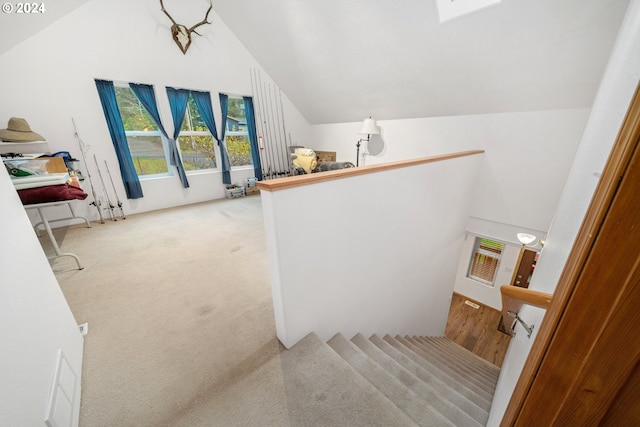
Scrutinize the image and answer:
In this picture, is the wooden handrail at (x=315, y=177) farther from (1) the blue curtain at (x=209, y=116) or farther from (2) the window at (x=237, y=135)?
(2) the window at (x=237, y=135)

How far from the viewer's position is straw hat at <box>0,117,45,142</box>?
8.54ft

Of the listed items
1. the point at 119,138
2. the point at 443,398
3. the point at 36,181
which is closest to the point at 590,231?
the point at 443,398

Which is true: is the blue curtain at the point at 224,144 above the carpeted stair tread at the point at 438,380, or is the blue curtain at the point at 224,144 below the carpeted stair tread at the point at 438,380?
above

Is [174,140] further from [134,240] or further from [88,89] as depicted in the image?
[134,240]

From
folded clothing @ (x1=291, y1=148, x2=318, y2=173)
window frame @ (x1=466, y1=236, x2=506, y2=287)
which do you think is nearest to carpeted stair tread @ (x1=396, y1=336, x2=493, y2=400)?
folded clothing @ (x1=291, y1=148, x2=318, y2=173)

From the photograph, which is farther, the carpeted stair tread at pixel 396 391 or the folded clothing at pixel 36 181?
the folded clothing at pixel 36 181

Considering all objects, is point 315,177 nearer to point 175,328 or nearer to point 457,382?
point 175,328

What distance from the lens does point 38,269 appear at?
1212 mm

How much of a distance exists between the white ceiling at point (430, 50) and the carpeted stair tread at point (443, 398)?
3226 millimetres

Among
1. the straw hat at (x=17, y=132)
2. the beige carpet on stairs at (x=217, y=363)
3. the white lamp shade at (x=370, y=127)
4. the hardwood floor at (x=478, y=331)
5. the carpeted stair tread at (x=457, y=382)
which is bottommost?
the hardwood floor at (x=478, y=331)

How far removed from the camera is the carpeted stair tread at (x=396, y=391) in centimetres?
119

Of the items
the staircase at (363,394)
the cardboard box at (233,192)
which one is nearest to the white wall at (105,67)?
the cardboard box at (233,192)

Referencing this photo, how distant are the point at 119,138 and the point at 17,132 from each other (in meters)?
1.00

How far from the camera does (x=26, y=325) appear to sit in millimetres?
971
